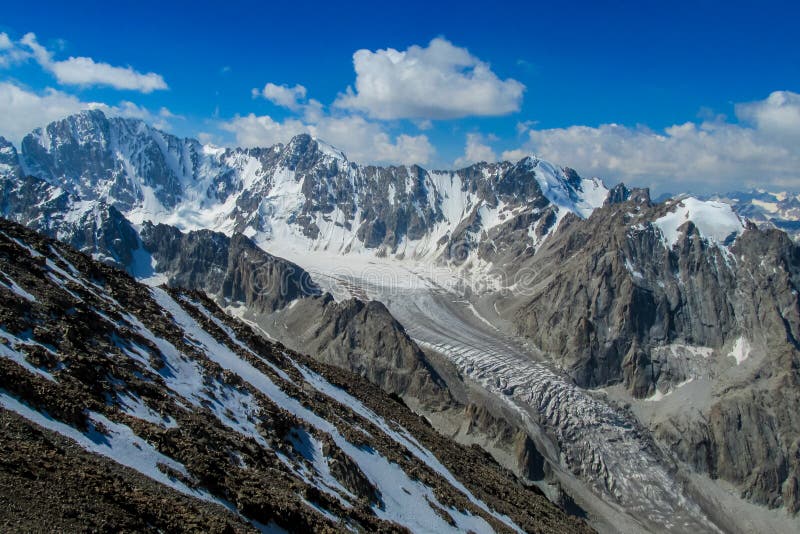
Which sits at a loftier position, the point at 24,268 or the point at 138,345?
the point at 24,268

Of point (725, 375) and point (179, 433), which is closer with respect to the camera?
point (179, 433)

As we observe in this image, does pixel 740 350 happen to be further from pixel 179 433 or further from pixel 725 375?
pixel 179 433

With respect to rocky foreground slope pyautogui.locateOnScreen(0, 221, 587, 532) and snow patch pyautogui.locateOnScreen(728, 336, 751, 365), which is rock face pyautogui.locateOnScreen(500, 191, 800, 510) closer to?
snow patch pyautogui.locateOnScreen(728, 336, 751, 365)

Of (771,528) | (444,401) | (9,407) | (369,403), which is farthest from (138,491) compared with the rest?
(771,528)

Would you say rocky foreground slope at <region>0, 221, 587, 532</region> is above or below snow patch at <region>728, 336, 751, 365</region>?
below

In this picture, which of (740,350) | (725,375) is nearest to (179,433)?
(725,375)

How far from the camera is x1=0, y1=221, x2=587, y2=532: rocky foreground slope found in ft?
59.4

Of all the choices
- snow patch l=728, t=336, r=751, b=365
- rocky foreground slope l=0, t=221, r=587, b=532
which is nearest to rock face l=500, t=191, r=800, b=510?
snow patch l=728, t=336, r=751, b=365

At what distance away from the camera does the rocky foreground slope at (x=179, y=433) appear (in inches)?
713

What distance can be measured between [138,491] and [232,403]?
1571cm

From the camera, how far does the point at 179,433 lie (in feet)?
82.2

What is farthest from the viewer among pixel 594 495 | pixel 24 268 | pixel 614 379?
pixel 614 379

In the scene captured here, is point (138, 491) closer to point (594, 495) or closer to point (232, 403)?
point (232, 403)

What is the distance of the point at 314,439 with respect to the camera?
116 ft
